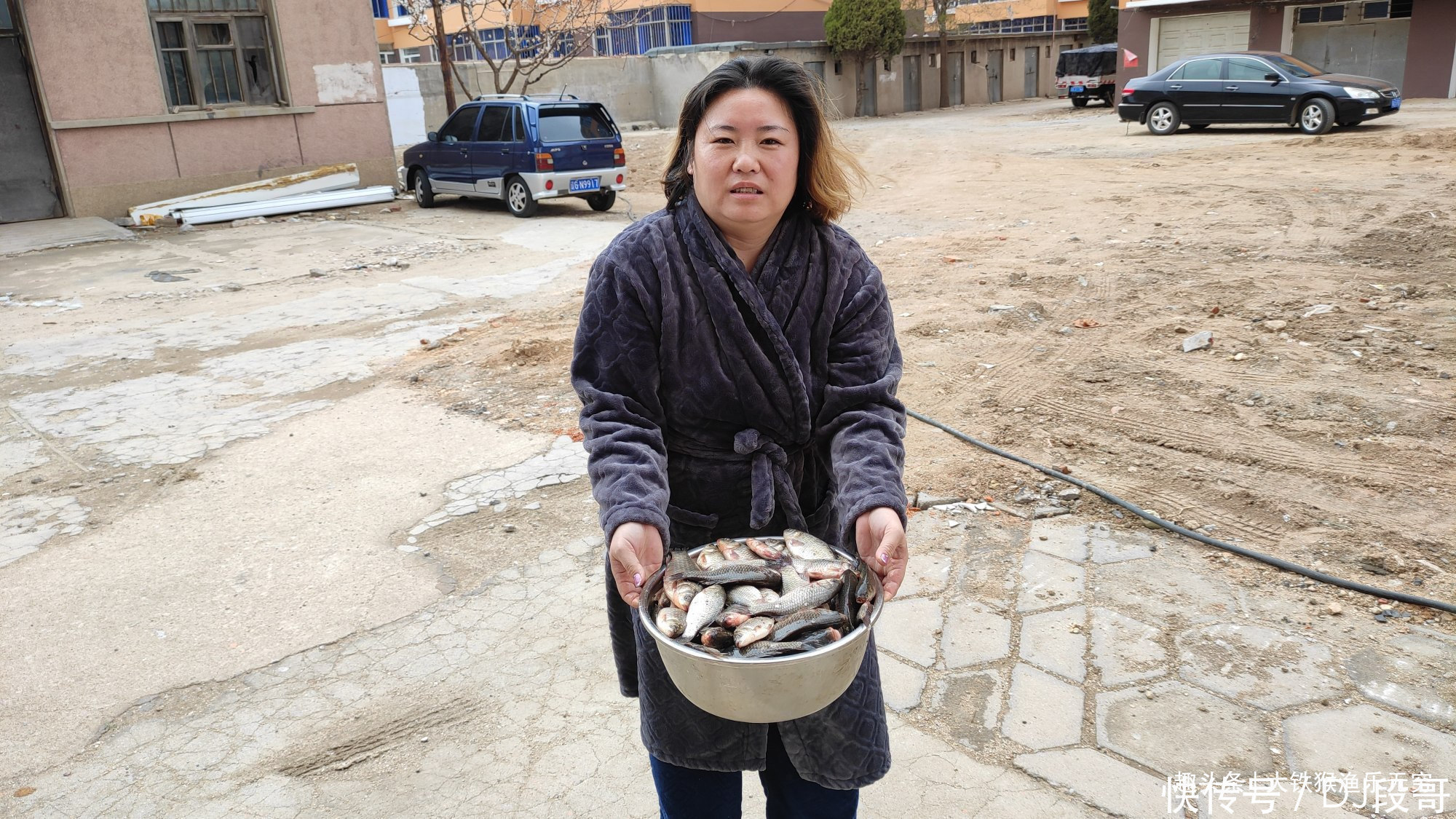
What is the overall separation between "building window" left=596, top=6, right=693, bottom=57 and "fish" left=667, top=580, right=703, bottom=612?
35.7 m

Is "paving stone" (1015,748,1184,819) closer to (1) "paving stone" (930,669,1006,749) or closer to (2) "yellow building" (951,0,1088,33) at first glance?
(1) "paving stone" (930,669,1006,749)

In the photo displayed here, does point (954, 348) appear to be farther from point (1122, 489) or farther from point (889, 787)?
point (889, 787)

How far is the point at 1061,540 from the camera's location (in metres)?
3.76

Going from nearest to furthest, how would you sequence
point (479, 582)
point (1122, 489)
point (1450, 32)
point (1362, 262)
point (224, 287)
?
1. point (479, 582)
2. point (1122, 489)
3. point (1362, 262)
4. point (224, 287)
5. point (1450, 32)

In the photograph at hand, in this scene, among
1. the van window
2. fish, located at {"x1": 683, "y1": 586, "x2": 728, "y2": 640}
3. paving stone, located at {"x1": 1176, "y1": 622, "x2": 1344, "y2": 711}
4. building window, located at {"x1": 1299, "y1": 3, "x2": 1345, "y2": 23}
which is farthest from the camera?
building window, located at {"x1": 1299, "y1": 3, "x2": 1345, "y2": 23}

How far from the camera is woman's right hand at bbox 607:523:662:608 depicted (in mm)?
1659

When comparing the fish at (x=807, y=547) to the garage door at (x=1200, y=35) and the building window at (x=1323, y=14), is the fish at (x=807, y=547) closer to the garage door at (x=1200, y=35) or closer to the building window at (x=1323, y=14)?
the garage door at (x=1200, y=35)

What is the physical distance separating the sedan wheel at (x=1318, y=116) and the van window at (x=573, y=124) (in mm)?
11625

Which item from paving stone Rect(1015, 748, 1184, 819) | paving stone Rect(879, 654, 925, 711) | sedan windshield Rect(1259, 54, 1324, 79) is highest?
sedan windshield Rect(1259, 54, 1324, 79)

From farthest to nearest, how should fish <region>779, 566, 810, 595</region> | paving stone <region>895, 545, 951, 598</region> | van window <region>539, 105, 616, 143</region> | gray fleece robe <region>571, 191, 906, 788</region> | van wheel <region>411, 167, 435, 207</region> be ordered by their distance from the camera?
van wheel <region>411, 167, 435, 207</region>
van window <region>539, 105, 616, 143</region>
paving stone <region>895, 545, 951, 598</region>
gray fleece robe <region>571, 191, 906, 788</region>
fish <region>779, 566, 810, 595</region>

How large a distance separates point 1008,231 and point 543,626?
8023 mm

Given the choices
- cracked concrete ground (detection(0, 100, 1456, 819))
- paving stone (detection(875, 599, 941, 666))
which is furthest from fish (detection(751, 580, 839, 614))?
paving stone (detection(875, 599, 941, 666))

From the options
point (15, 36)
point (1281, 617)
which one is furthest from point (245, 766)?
point (15, 36)

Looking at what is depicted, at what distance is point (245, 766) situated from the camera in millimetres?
2693
